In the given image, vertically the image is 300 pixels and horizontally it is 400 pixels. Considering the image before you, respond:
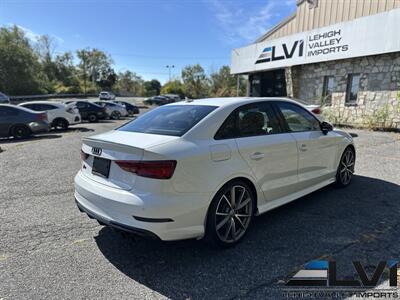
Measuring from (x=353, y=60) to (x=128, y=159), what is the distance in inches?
579

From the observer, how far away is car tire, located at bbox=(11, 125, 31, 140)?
11969mm

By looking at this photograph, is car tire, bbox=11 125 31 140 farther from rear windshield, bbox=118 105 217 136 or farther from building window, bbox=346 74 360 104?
building window, bbox=346 74 360 104

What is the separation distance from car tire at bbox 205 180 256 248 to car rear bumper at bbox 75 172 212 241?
142mm

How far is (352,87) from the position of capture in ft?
48.6

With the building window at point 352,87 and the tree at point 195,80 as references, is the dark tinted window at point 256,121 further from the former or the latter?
the tree at point 195,80

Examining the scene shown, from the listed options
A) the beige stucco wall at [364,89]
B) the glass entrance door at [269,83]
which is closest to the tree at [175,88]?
the glass entrance door at [269,83]

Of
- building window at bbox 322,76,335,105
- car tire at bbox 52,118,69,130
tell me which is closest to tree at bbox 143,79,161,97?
car tire at bbox 52,118,69,130

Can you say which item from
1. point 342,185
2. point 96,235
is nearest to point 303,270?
point 96,235

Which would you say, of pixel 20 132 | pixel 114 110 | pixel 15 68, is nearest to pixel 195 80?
pixel 15 68

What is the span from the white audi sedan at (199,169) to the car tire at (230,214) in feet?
0.04

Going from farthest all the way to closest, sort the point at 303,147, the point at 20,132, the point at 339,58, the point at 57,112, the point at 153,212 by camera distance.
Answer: the point at 57,112 < the point at 339,58 < the point at 20,132 < the point at 303,147 < the point at 153,212

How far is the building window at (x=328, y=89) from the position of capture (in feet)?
52.1

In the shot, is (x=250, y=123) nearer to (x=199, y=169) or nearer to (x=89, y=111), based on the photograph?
(x=199, y=169)

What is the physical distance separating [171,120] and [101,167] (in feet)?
3.18
